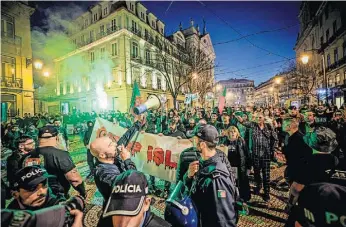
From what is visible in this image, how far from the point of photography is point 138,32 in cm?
3052

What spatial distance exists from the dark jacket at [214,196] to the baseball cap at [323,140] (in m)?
1.21

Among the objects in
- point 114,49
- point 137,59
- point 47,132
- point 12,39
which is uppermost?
point 114,49

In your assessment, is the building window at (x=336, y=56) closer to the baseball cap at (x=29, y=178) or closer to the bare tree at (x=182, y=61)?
the bare tree at (x=182, y=61)

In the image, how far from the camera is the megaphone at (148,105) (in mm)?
3768

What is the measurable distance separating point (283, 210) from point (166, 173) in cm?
271

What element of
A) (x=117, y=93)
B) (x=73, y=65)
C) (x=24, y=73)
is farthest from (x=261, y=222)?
(x=73, y=65)

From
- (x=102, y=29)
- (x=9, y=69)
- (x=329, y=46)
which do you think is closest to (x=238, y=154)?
(x=9, y=69)

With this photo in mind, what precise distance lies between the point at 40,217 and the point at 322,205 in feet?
6.38

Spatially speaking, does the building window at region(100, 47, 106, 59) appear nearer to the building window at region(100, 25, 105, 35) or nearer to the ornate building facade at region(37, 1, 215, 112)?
the ornate building facade at region(37, 1, 215, 112)

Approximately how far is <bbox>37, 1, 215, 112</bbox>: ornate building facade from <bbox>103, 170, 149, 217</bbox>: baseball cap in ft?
82.4

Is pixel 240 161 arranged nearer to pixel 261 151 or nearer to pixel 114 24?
pixel 261 151

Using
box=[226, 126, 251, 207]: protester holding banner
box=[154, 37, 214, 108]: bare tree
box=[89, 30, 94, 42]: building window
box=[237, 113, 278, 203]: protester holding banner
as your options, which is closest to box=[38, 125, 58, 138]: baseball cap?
box=[226, 126, 251, 207]: protester holding banner

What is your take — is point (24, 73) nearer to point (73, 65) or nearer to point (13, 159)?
point (73, 65)

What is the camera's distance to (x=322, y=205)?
1.28m
